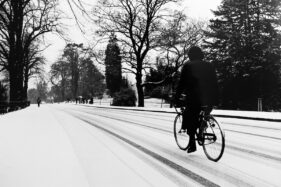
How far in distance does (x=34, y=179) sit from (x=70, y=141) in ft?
13.5

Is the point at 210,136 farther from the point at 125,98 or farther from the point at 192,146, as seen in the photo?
the point at 125,98

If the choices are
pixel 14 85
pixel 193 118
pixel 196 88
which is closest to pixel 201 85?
pixel 196 88

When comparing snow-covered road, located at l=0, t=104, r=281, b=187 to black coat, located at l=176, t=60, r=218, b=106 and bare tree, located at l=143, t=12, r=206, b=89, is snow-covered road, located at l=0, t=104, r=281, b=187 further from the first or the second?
bare tree, located at l=143, t=12, r=206, b=89

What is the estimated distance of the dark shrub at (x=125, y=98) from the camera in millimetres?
44031

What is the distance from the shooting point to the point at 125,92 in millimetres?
44688

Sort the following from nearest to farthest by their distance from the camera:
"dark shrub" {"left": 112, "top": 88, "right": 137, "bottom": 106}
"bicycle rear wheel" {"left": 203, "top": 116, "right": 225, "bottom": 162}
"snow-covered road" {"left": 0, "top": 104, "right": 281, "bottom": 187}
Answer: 1. "snow-covered road" {"left": 0, "top": 104, "right": 281, "bottom": 187}
2. "bicycle rear wheel" {"left": 203, "top": 116, "right": 225, "bottom": 162}
3. "dark shrub" {"left": 112, "top": 88, "right": 137, "bottom": 106}

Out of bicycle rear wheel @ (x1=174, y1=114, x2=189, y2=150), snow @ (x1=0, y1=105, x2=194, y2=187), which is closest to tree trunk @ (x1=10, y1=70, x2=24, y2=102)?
snow @ (x1=0, y1=105, x2=194, y2=187)

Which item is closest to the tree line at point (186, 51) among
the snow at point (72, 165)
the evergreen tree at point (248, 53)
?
the evergreen tree at point (248, 53)

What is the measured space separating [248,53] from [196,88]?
29894mm

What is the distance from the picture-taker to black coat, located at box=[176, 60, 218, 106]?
655cm

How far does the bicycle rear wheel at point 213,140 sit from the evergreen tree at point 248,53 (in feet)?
93.8

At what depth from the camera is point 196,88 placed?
21.8 feet

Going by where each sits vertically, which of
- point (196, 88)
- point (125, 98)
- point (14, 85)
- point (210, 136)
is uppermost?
point (14, 85)

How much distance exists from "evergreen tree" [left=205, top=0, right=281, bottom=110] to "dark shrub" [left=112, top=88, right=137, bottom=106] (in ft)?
35.8
